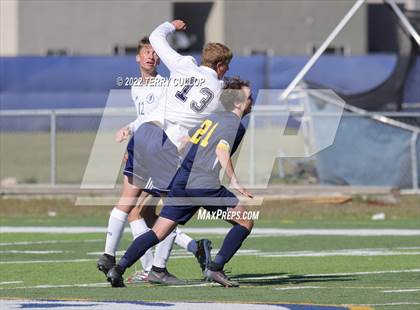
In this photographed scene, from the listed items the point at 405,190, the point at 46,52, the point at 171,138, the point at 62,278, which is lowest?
the point at 46,52

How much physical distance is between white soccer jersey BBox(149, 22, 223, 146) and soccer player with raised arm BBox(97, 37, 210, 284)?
0.21 metres

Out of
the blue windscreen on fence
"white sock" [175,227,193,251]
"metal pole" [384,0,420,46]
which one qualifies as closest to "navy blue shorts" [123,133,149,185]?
"white sock" [175,227,193,251]

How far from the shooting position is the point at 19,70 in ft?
115

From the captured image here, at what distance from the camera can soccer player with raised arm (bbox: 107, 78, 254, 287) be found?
1098cm

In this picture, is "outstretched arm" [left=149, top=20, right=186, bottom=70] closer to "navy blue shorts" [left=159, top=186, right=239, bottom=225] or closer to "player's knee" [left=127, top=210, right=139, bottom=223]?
"navy blue shorts" [left=159, top=186, right=239, bottom=225]

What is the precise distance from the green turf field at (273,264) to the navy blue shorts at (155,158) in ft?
3.10

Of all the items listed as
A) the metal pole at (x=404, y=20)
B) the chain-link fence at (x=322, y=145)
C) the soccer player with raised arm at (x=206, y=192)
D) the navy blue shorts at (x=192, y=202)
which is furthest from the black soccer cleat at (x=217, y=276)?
the metal pole at (x=404, y=20)

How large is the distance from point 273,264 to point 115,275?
2.98 meters

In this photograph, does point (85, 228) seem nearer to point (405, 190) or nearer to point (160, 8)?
point (405, 190)

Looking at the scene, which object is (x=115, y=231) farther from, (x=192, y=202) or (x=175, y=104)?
(x=175, y=104)

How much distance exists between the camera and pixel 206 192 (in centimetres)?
1095

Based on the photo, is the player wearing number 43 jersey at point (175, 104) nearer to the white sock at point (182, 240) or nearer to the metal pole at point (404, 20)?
Answer: the white sock at point (182, 240)

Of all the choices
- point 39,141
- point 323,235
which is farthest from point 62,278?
point 39,141

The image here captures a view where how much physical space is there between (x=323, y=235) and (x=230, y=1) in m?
35.6
